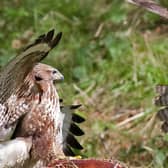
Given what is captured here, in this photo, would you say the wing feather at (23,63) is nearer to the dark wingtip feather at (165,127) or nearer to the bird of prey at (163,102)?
the bird of prey at (163,102)

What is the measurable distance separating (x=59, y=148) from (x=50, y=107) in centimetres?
19

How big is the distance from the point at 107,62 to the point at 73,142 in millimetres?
1474

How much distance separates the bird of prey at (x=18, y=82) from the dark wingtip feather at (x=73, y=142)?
66 cm

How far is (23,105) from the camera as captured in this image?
358 centimetres

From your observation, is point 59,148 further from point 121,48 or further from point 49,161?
point 121,48

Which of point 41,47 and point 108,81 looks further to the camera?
point 108,81

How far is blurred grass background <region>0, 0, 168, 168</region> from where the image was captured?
4777 millimetres

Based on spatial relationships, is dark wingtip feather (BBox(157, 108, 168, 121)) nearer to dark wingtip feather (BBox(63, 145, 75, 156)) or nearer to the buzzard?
dark wingtip feather (BBox(63, 145, 75, 156))

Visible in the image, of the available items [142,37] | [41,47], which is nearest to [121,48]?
[142,37]

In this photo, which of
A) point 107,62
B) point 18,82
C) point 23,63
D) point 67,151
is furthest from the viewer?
point 107,62

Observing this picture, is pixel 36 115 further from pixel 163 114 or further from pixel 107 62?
pixel 107 62

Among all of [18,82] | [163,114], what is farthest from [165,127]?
[18,82]

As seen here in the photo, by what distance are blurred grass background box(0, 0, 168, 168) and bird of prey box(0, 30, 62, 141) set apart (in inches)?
40.3

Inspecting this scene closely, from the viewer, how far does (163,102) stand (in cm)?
434
